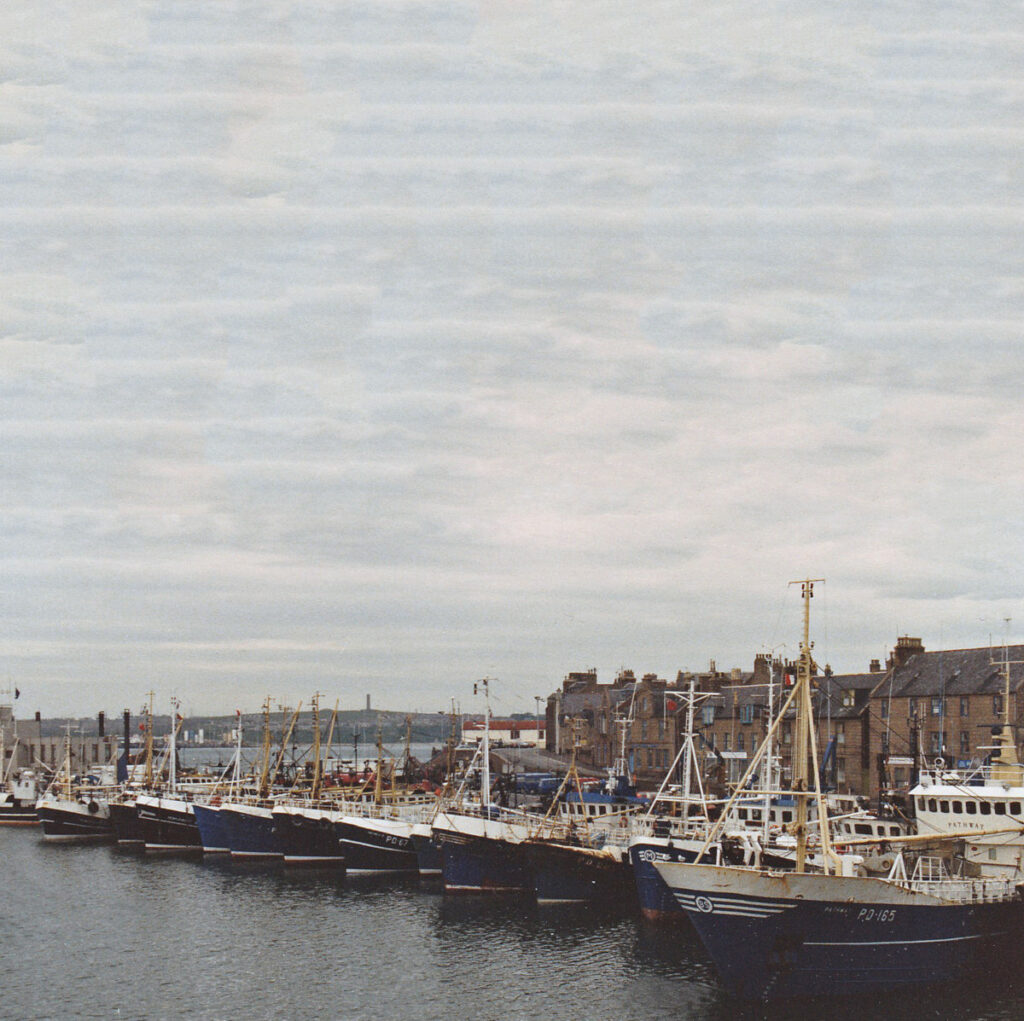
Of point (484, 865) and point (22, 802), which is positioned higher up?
point (484, 865)

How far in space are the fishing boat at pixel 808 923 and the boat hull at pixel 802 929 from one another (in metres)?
0.04

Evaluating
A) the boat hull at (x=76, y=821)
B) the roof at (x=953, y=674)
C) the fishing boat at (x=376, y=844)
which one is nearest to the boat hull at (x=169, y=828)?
the boat hull at (x=76, y=821)

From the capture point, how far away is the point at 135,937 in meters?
60.0

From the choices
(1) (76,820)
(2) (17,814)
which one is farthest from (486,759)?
(2) (17,814)

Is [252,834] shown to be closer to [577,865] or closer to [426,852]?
[426,852]

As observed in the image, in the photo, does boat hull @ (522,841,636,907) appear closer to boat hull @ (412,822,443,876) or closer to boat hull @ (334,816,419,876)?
boat hull @ (412,822,443,876)

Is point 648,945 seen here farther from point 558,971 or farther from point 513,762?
point 513,762

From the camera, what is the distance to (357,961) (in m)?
54.3

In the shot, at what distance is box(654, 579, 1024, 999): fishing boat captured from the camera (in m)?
44.4

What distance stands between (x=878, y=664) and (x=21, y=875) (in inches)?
2885

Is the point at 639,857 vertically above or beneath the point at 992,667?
beneath

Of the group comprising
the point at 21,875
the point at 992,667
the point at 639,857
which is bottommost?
the point at 21,875

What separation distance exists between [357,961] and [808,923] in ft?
68.0

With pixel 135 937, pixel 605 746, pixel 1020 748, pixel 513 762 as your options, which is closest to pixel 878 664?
pixel 1020 748
